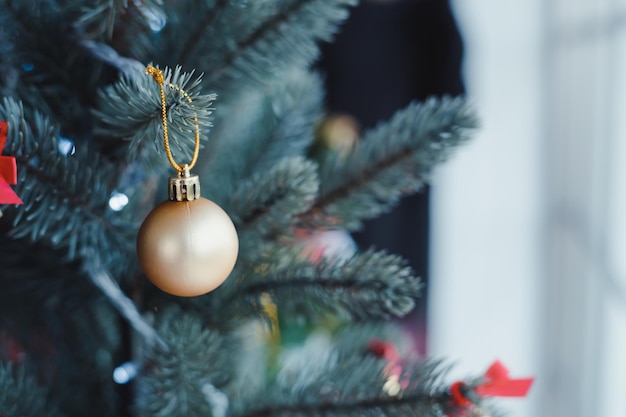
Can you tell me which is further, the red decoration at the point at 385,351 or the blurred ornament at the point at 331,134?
the blurred ornament at the point at 331,134

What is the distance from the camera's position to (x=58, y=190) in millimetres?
343

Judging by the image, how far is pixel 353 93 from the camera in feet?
4.48

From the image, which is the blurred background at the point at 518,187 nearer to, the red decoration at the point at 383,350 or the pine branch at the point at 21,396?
the red decoration at the point at 383,350

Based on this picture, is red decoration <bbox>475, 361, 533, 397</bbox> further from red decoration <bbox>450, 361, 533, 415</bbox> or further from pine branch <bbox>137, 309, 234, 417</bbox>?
pine branch <bbox>137, 309, 234, 417</bbox>

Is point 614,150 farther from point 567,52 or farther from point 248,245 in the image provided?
point 248,245

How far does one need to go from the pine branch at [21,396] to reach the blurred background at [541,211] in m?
0.53

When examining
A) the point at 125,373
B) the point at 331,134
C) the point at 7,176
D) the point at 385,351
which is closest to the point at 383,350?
the point at 385,351

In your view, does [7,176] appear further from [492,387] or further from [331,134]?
[331,134]

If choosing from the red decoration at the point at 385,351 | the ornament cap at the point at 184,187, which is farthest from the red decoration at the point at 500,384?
the ornament cap at the point at 184,187

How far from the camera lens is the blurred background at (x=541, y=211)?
75 centimetres

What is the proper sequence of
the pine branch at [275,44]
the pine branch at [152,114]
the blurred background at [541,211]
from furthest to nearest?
the blurred background at [541,211] < the pine branch at [275,44] < the pine branch at [152,114]

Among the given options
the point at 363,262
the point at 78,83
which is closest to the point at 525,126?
the point at 363,262

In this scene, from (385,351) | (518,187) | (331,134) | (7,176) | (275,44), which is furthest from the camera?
(518,187)

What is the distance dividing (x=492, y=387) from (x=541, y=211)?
825 millimetres
